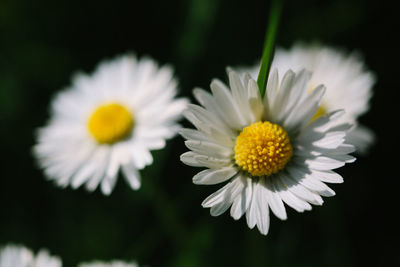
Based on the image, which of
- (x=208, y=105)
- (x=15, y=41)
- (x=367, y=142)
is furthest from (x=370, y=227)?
(x=15, y=41)

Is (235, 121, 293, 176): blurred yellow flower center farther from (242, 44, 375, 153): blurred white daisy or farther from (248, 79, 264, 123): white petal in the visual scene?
(242, 44, 375, 153): blurred white daisy

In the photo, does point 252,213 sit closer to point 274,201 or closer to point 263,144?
point 274,201

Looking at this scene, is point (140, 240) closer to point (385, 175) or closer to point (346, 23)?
point (385, 175)

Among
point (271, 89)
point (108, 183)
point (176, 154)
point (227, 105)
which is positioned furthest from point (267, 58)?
point (176, 154)

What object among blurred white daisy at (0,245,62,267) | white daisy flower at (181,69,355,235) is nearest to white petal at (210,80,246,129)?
white daisy flower at (181,69,355,235)

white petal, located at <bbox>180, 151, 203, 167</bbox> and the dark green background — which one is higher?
the dark green background

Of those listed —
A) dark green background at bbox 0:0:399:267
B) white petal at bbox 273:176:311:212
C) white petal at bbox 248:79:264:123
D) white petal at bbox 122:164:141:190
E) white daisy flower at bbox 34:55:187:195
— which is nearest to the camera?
white petal at bbox 273:176:311:212

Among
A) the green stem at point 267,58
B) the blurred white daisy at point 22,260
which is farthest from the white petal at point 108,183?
the green stem at point 267,58
